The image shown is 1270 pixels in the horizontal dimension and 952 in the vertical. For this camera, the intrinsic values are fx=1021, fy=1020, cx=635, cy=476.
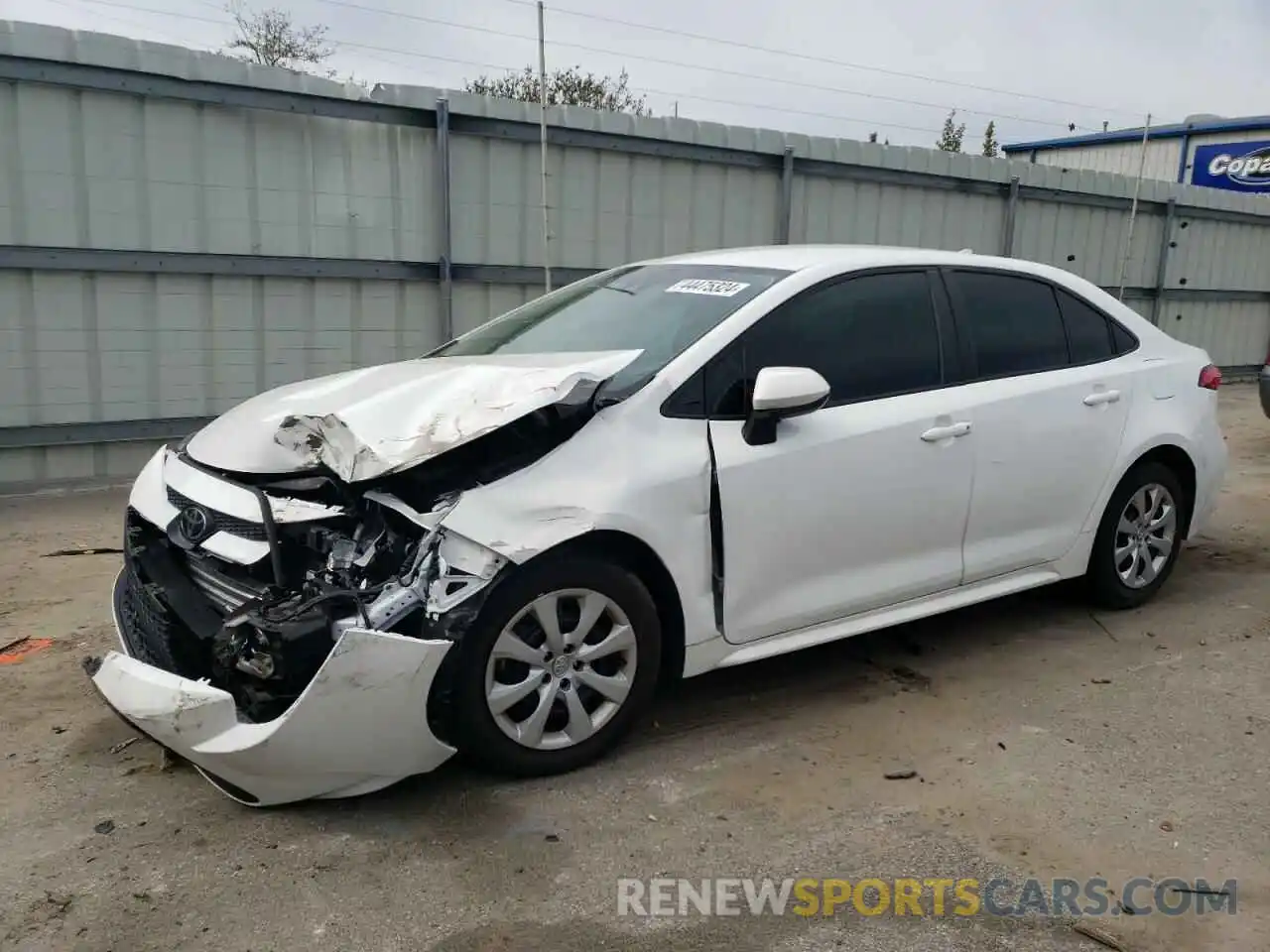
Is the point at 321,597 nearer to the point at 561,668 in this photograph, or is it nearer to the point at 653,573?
the point at 561,668

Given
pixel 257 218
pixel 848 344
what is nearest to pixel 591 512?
pixel 848 344

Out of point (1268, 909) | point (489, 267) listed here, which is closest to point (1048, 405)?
point (1268, 909)

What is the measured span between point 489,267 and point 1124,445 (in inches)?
215

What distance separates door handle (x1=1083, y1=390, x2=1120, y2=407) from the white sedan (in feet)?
0.05

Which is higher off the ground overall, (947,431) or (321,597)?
(947,431)

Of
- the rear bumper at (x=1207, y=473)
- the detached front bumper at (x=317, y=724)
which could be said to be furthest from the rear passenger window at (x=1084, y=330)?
the detached front bumper at (x=317, y=724)

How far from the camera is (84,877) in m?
2.72

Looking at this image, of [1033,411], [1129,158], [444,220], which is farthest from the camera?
[1129,158]

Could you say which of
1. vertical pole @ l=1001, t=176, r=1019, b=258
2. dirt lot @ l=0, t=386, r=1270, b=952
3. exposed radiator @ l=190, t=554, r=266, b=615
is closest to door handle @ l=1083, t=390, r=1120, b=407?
dirt lot @ l=0, t=386, r=1270, b=952

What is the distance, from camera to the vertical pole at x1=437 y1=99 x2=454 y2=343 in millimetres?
8000

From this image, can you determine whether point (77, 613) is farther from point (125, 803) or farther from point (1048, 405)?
point (1048, 405)

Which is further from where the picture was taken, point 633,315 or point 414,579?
point 633,315

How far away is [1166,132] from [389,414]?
26193 mm

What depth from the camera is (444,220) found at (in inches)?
322
